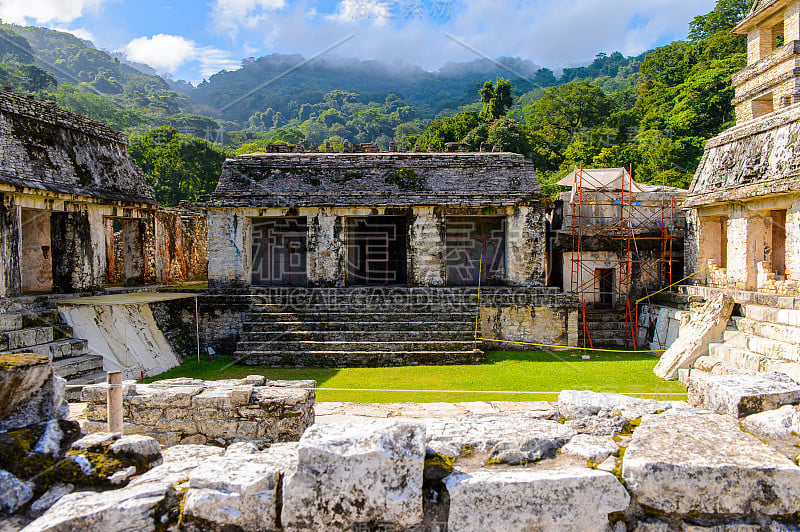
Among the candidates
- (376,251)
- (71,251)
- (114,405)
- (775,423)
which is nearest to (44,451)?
(114,405)

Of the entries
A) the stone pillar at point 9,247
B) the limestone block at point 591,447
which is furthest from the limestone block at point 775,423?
the stone pillar at point 9,247

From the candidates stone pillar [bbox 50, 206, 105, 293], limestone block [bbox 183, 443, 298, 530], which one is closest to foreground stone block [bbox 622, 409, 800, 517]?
limestone block [bbox 183, 443, 298, 530]

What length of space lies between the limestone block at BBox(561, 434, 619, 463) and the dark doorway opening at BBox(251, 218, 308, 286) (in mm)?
14852

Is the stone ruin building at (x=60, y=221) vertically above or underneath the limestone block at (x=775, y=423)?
above

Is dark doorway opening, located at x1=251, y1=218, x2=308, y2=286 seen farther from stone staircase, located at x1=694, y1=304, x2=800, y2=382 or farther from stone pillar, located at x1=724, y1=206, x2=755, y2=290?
stone pillar, located at x1=724, y1=206, x2=755, y2=290

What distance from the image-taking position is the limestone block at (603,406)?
4363 mm

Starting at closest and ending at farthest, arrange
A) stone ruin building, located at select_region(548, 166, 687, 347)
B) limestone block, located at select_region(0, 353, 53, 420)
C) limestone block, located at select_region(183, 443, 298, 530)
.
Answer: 1. limestone block, located at select_region(183, 443, 298, 530)
2. limestone block, located at select_region(0, 353, 53, 420)
3. stone ruin building, located at select_region(548, 166, 687, 347)

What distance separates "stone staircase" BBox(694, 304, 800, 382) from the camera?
958cm

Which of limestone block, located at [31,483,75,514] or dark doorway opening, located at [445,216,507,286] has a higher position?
dark doorway opening, located at [445,216,507,286]

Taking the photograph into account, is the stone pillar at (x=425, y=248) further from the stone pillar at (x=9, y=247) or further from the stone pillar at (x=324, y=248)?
the stone pillar at (x=9, y=247)

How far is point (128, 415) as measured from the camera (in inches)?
252

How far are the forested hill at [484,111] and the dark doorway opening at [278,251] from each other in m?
9.59

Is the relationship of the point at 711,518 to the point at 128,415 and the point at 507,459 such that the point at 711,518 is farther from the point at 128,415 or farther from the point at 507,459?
the point at 128,415

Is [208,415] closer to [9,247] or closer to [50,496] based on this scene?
[50,496]
